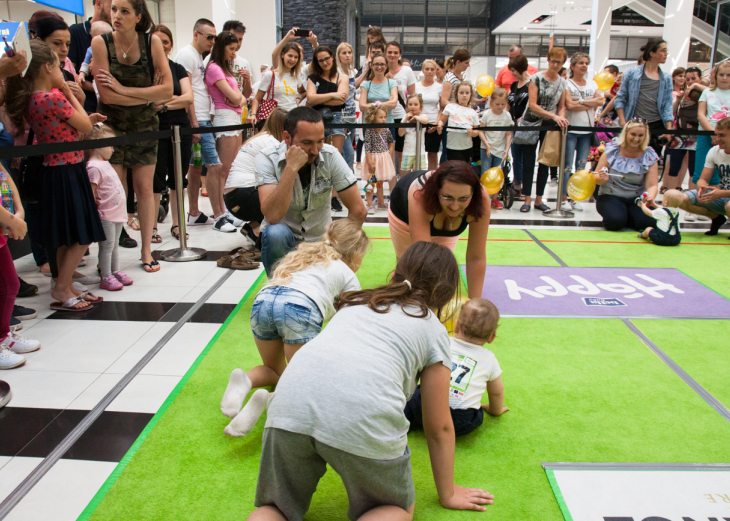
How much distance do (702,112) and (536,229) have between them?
2.32 m

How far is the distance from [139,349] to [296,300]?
1205mm

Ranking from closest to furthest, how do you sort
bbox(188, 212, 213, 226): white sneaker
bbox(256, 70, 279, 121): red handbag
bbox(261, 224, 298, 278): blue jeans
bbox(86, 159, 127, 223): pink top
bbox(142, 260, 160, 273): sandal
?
1. bbox(261, 224, 298, 278): blue jeans
2. bbox(86, 159, 127, 223): pink top
3. bbox(142, 260, 160, 273): sandal
4. bbox(256, 70, 279, 121): red handbag
5. bbox(188, 212, 213, 226): white sneaker

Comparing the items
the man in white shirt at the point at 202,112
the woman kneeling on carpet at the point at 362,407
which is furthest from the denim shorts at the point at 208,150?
the woman kneeling on carpet at the point at 362,407

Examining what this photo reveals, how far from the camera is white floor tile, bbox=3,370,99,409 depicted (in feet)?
7.43

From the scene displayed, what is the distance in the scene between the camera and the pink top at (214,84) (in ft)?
16.7

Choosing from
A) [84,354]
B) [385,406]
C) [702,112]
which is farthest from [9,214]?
[702,112]

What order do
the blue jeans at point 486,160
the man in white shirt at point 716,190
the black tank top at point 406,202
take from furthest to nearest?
the blue jeans at point 486,160, the man in white shirt at point 716,190, the black tank top at point 406,202

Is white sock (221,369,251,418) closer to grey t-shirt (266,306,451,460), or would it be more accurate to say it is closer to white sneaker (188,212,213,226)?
grey t-shirt (266,306,451,460)

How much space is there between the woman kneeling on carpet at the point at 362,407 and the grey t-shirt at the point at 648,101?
540cm

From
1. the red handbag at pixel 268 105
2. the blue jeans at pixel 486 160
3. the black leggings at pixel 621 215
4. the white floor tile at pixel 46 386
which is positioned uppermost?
the red handbag at pixel 268 105

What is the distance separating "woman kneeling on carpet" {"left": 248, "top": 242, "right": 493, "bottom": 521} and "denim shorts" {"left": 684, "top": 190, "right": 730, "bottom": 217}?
4.65 metres

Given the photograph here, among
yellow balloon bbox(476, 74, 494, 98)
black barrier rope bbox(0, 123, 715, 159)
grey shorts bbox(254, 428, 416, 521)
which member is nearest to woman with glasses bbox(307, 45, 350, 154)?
black barrier rope bbox(0, 123, 715, 159)

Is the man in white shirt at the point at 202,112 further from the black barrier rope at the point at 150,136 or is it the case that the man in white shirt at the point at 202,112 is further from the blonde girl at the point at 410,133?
the blonde girl at the point at 410,133

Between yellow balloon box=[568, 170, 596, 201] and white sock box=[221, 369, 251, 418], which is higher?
yellow balloon box=[568, 170, 596, 201]
